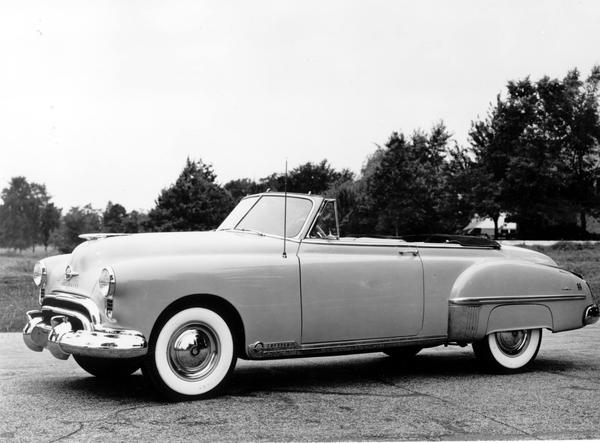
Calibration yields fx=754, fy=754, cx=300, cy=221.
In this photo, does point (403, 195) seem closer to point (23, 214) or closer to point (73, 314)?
point (23, 214)

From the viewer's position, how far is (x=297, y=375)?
6.33 meters

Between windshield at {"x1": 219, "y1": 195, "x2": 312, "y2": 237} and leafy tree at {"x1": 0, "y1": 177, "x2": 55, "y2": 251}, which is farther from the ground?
leafy tree at {"x1": 0, "y1": 177, "x2": 55, "y2": 251}

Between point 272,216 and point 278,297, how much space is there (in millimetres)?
905

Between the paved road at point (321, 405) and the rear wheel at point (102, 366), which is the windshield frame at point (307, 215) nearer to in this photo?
the paved road at point (321, 405)

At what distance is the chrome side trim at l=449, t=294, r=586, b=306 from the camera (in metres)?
6.27

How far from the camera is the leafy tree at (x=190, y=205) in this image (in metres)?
46.3

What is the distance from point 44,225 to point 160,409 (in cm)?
6249

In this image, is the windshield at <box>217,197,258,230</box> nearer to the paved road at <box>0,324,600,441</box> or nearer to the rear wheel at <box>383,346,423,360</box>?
the paved road at <box>0,324,600,441</box>

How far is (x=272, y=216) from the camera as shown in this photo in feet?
20.1

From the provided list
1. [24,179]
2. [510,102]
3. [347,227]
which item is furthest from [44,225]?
[510,102]

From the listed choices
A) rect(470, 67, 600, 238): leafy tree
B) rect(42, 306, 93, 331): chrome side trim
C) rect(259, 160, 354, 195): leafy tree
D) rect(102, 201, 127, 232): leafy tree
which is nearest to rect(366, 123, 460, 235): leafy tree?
rect(470, 67, 600, 238): leafy tree

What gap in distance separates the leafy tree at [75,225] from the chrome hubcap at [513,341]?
6234 cm

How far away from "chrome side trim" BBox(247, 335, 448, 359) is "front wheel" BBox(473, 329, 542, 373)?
19.4 inches

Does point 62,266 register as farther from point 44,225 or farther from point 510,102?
point 44,225
